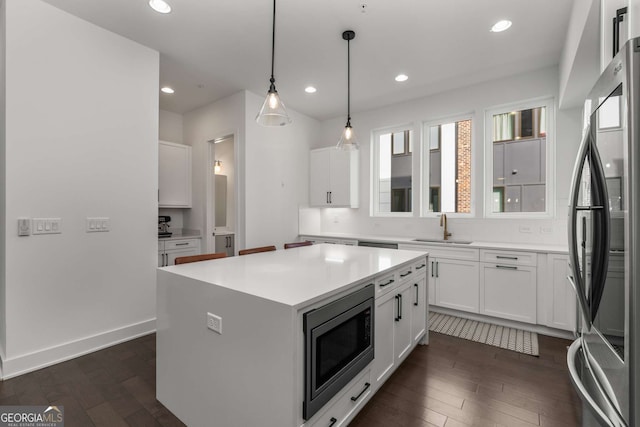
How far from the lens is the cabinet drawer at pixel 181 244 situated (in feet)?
12.8

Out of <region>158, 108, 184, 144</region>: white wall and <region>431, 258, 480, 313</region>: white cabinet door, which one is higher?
<region>158, 108, 184, 144</region>: white wall

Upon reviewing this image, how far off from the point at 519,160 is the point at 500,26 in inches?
67.5

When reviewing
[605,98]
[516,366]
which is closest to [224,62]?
[605,98]

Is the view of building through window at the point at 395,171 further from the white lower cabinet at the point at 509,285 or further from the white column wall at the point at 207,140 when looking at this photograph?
the white column wall at the point at 207,140

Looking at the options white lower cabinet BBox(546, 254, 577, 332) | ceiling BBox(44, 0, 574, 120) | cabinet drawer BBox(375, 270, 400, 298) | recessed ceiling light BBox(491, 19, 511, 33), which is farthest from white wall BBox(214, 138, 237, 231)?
white lower cabinet BBox(546, 254, 577, 332)

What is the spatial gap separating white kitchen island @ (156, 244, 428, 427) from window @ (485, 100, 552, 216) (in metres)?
2.38

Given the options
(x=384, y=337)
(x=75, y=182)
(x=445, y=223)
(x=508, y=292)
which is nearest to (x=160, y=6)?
(x=75, y=182)

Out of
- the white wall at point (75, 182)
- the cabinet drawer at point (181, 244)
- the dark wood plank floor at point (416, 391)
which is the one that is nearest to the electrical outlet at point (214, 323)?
the dark wood plank floor at point (416, 391)

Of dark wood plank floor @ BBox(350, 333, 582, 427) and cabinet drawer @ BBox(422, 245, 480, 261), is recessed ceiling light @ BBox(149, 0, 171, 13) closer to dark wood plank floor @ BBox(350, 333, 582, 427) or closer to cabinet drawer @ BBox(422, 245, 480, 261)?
dark wood plank floor @ BBox(350, 333, 582, 427)

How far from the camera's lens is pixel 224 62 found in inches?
131

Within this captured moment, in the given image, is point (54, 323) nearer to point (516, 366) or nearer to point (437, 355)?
point (437, 355)

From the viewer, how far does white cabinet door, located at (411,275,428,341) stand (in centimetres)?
249

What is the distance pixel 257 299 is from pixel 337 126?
14.7ft

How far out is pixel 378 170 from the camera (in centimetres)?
498
